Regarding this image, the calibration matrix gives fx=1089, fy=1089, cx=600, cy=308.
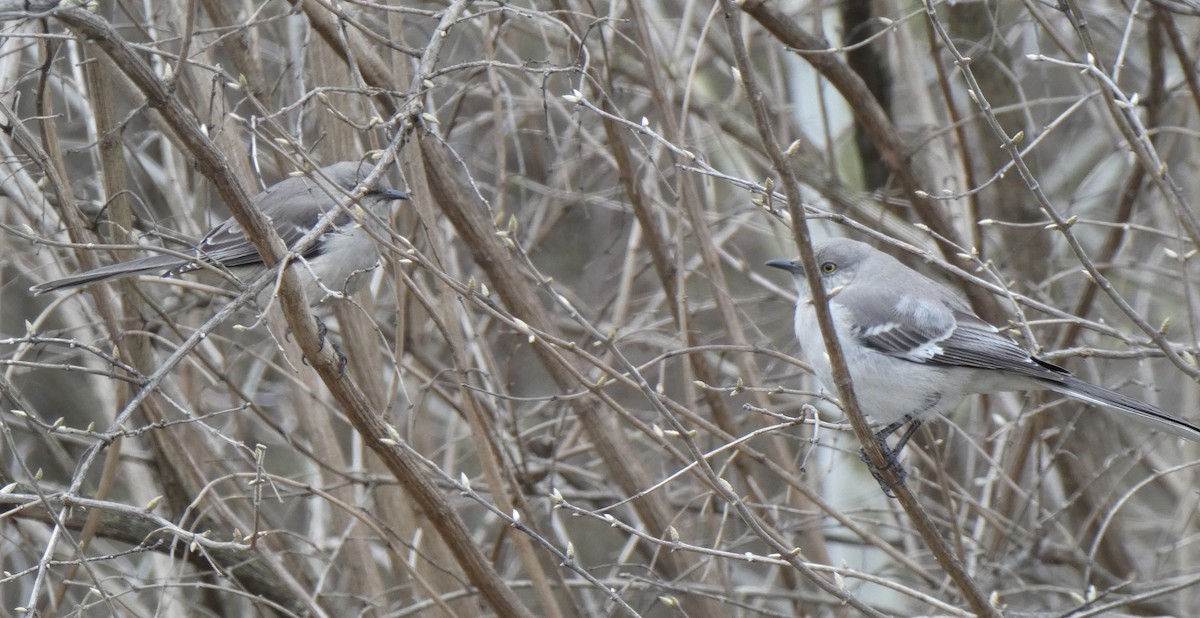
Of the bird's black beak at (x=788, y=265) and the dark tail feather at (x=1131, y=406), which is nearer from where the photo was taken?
the dark tail feather at (x=1131, y=406)

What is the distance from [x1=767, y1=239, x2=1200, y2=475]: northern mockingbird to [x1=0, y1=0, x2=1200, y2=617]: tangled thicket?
20 cm

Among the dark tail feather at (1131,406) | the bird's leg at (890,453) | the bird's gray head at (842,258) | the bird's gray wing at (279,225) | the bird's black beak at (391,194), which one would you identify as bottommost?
the bird's leg at (890,453)

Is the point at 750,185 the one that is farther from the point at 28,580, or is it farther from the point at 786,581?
the point at 28,580

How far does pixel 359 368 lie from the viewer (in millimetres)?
4207

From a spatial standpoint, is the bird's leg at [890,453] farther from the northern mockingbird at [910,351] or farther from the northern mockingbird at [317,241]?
the northern mockingbird at [317,241]

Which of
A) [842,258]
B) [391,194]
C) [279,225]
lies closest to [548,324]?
[391,194]

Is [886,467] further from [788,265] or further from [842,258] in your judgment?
[842,258]

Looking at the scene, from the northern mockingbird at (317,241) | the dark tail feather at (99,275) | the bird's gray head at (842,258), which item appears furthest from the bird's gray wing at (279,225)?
the bird's gray head at (842,258)

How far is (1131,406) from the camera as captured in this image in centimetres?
332

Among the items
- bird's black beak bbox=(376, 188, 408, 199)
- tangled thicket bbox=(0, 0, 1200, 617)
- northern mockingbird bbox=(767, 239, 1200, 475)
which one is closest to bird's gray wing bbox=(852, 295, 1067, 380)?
northern mockingbird bbox=(767, 239, 1200, 475)

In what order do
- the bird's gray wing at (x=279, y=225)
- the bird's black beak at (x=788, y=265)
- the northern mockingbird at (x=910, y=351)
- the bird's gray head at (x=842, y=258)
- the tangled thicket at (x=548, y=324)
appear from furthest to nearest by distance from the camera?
the bird's gray wing at (x=279, y=225) → the bird's gray head at (x=842, y=258) → the bird's black beak at (x=788, y=265) → the northern mockingbird at (x=910, y=351) → the tangled thicket at (x=548, y=324)

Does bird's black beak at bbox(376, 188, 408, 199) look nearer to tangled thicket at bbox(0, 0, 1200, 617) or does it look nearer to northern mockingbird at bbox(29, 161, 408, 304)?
northern mockingbird at bbox(29, 161, 408, 304)

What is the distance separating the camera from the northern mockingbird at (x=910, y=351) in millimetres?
3660

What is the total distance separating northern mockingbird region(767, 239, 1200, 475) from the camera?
3.66m
